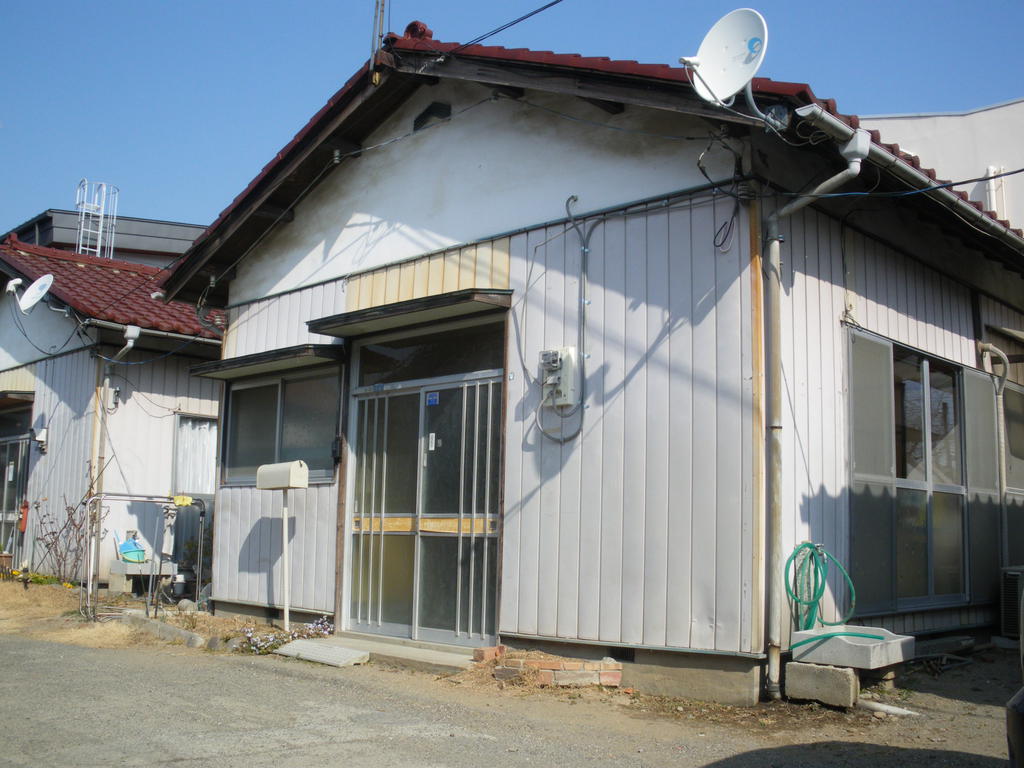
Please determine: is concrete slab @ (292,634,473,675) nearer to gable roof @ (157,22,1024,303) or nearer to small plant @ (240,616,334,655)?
small plant @ (240,616,334,655)

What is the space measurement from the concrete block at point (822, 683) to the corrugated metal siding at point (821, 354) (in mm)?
772

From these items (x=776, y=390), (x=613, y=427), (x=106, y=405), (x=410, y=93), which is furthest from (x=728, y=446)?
(x=106, y=405)

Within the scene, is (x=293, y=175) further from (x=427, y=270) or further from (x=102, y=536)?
(x=102, y=536)

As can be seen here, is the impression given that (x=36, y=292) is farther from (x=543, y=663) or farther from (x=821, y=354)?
(x=821, y=354)

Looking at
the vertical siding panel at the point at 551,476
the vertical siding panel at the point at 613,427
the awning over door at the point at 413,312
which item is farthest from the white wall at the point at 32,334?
the vertical siding panel at the point at 613,427

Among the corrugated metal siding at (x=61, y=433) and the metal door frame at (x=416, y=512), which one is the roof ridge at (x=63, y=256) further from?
the metal door frame at (x=416, y=512)

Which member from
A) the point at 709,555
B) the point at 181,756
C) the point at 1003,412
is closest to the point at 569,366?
the point at 709,555

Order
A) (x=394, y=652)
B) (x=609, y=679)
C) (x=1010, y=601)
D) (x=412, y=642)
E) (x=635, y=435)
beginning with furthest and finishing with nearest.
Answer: (x=1010, y=601) < (x=412, y=642) < (x=394, y=652) < (x=635, y=435) < (x=609, y=679)

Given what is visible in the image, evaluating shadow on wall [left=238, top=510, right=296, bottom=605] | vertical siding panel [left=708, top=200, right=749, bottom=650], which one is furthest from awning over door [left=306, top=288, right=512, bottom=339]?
shadow on wall [left=238, top=510, right=296, bottom=605]

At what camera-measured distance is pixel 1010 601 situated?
8.71 m

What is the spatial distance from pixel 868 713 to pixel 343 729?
3.14m

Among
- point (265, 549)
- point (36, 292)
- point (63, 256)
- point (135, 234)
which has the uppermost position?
point (135, 234)

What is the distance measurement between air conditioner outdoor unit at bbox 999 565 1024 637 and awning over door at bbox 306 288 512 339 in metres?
5.20

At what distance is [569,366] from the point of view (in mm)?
7250
